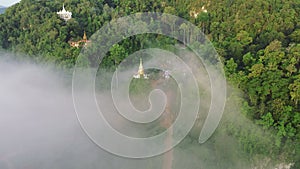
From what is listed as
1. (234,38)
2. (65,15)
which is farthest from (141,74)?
(65,15)

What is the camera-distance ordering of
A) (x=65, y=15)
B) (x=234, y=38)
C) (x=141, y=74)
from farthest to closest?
(x=65, y=15)
(x=234, y=38)
(x=141, y=74)

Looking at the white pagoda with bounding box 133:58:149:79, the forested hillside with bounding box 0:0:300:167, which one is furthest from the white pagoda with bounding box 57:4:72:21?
the white pagoda with bounding box 133:58:149:79

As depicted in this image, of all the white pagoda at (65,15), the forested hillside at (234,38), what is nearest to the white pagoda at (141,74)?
the forested hillside at (234,38)

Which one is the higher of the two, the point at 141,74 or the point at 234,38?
the point at 234,38

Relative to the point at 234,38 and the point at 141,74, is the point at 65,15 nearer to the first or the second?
the point at 141,74

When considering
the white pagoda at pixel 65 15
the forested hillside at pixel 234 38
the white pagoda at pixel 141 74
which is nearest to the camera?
the forested hillside at pixel 234 38

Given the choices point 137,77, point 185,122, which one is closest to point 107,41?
point 137,77

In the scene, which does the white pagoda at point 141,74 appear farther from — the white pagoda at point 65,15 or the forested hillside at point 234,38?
the white pagoda at point 65,15

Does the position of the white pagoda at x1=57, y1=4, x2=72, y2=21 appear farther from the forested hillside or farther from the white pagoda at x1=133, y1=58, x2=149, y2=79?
the white pagoda at x1=133, y1=58, x2=149, y2=79
